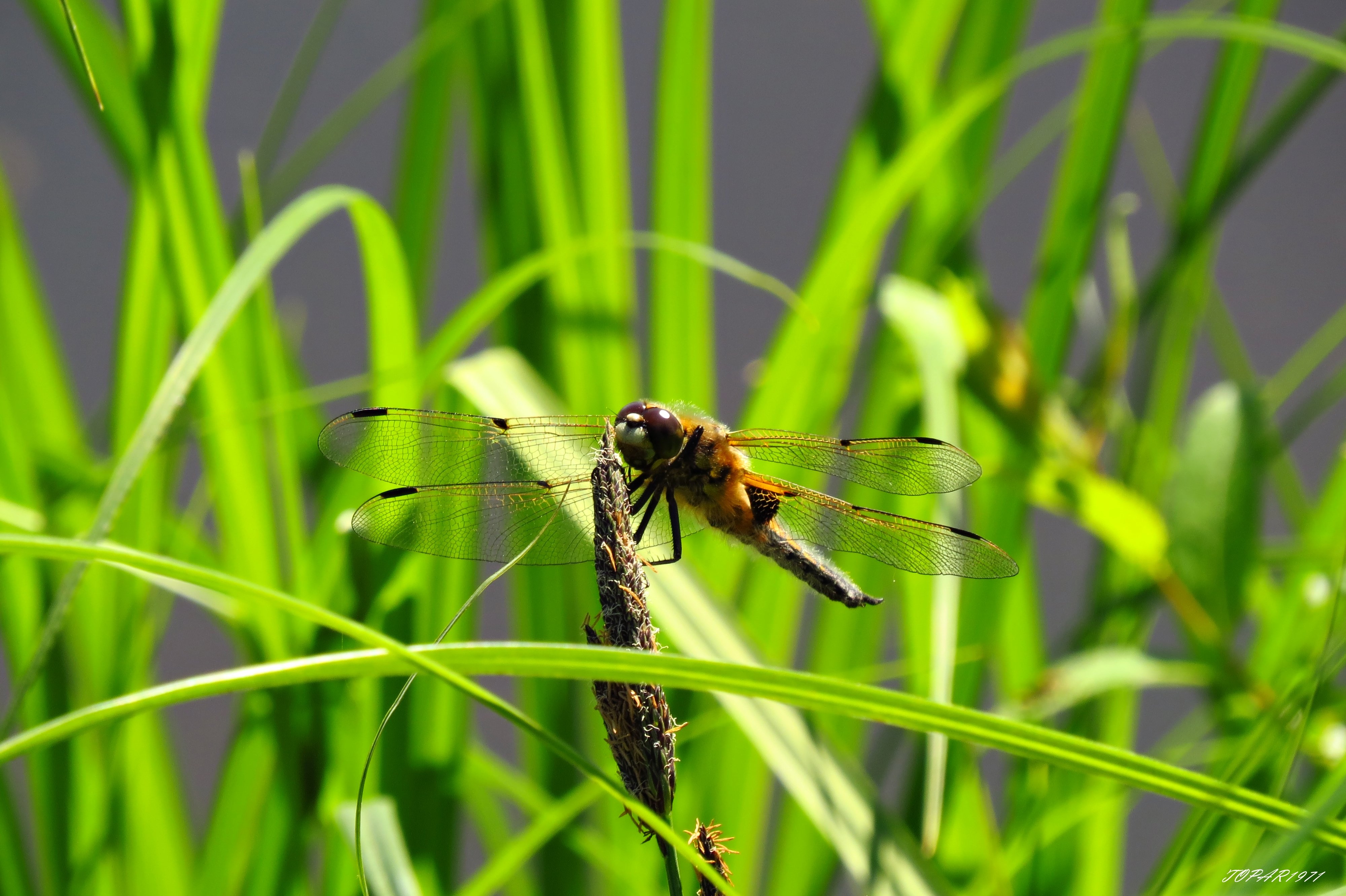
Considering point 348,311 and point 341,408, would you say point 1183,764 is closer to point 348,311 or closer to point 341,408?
point 341,408

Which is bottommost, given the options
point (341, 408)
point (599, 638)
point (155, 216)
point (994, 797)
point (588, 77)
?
point (994, 797)

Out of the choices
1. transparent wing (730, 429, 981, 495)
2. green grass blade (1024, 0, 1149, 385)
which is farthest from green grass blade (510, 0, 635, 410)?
green grass blade (1024, 0, 1149, 385)

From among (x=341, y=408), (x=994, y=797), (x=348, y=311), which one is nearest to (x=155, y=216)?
(x=341, y=408)

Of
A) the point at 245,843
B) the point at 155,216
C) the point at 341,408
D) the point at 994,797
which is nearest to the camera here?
the point at 155,216

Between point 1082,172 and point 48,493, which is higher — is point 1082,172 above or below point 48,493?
above

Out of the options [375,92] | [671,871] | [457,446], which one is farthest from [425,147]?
[671,871]

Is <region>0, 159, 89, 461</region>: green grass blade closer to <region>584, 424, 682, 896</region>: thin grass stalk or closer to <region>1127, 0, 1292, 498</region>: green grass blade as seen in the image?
<region>584, 424, 682, 896</region>: thin grass stalk

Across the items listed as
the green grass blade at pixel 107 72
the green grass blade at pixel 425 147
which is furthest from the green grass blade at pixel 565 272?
the green grass blade at pixel 107 72

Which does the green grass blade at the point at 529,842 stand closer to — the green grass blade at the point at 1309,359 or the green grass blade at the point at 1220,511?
the green grass blade at the point at 1220,511

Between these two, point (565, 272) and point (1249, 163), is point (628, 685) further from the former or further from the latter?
point (1249, 163)
